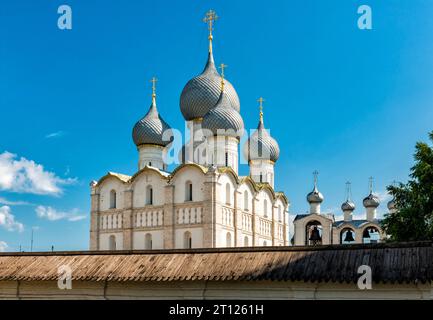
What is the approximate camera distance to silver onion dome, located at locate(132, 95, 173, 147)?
4259 cm

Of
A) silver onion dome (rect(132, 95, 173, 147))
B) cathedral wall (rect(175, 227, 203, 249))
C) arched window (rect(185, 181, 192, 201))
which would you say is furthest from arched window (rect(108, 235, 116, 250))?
silver onion dome (rect(132, 95, 173, 147))

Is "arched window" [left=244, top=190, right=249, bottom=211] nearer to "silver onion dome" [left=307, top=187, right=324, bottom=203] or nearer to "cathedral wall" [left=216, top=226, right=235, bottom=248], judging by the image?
"cathedral wall" [left=216, top=226, right=235, bottom=248]

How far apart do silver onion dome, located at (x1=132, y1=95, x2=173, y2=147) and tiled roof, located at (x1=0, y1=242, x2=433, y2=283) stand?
92.1 ft

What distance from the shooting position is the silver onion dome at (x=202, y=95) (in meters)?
42.3

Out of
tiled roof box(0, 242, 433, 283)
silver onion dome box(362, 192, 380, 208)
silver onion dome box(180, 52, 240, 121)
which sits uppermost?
silver onion dome box(180, 52, 240, 121)

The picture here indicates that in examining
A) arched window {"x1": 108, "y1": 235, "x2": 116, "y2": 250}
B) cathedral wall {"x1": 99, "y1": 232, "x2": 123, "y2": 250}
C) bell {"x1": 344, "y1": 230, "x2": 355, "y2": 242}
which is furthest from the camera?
bell {"x1": 344, "y1": 230, "x2": 355, "y2": 242}

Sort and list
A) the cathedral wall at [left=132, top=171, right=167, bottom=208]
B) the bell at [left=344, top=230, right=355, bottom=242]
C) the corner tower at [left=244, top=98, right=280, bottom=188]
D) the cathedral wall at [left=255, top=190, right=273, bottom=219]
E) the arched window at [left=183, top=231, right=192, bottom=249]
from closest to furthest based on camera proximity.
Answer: the arched window at [left=183, top=231, right=192, bottom=249] → the cathedral wall at [left=132, top=171, right=167, bottom=208] → the cathedral wall at [left=255, top=190, right=273, bottom=219] → the corner tower at [left=244, top=98, right=280, bottom=188] → the bell at [left=344, top=230, right=355, bottom=242]

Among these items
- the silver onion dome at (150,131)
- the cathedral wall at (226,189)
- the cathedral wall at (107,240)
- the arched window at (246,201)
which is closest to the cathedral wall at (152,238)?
the cathedral wall at (107,240)

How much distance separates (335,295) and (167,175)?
28712 millimetres

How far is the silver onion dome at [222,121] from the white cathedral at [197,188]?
56 mm

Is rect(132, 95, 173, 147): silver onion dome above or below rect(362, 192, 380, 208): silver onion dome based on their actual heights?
above

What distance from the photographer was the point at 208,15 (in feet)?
144

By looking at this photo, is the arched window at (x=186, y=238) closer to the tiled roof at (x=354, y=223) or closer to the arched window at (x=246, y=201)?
the arched window at (x=246, y=201)
